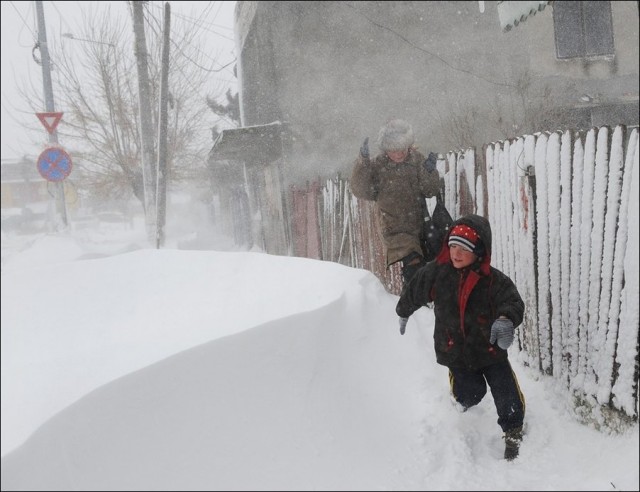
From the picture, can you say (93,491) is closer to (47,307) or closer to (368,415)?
(47,307)

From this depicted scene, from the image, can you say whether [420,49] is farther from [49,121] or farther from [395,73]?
[49,121]

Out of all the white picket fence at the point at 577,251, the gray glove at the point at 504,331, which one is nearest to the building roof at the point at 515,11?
the white picket fence at the point at 577,251

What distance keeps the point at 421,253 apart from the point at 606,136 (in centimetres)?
181

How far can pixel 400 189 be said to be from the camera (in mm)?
4258

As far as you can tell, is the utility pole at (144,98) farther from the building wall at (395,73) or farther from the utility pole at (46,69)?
the utility pole at (46,69)

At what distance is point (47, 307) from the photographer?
2.56 metres

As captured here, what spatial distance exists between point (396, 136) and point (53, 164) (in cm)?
606

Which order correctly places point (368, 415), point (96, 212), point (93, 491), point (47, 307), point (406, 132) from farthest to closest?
point (96, 212) → point (406, 132) → point (368, 415) → point (47, 307) → point (93, 491)

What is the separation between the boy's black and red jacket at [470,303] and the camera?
2947 millimetres

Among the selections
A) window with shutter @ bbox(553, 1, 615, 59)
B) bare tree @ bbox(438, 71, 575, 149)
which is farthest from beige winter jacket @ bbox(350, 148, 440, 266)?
window with shutter @ bbox(553, 1, 615, 59)

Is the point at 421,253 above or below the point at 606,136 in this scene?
below

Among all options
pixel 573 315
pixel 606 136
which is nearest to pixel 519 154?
pixel 606 136

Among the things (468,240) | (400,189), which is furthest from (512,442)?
(400,189)

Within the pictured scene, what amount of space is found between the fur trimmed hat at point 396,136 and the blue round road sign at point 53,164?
5.83 metres
